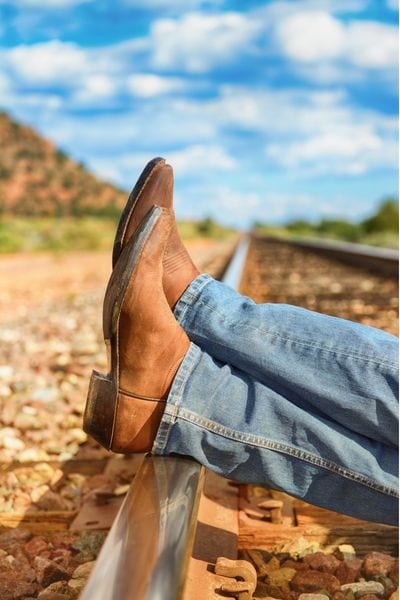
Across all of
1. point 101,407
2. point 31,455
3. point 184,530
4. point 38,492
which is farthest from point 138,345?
point 31,455

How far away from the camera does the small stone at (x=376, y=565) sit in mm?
1635

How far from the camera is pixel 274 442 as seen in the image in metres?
1.54

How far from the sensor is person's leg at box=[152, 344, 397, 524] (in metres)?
1.50

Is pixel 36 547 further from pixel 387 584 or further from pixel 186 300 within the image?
pixel 387 584

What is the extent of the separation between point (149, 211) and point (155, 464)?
0.55m

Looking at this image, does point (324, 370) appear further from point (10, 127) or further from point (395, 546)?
point (10, 127)

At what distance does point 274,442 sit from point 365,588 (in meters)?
0.38

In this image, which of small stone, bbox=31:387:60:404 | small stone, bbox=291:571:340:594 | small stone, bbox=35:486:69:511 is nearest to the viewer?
small stone, bbox=291:571:340:594

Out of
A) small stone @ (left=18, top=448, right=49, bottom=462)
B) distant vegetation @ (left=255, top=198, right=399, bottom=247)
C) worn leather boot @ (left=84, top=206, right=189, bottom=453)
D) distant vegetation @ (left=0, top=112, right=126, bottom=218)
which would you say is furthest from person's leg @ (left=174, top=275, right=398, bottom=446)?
distant vegetation @ (left=0, top=112, right=126, bottom=218)

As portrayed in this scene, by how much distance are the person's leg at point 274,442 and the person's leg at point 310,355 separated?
28mm

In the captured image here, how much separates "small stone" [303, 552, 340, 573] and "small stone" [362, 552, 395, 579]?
63mm

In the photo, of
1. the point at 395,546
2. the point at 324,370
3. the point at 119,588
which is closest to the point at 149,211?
the point at 324,370

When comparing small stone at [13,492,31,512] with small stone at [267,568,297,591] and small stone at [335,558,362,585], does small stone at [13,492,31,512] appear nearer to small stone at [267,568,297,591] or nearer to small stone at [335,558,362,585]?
small stone at [267,568,297,591]

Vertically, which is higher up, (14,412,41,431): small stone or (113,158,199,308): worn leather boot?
(113,158,199,308): worn leather boot
